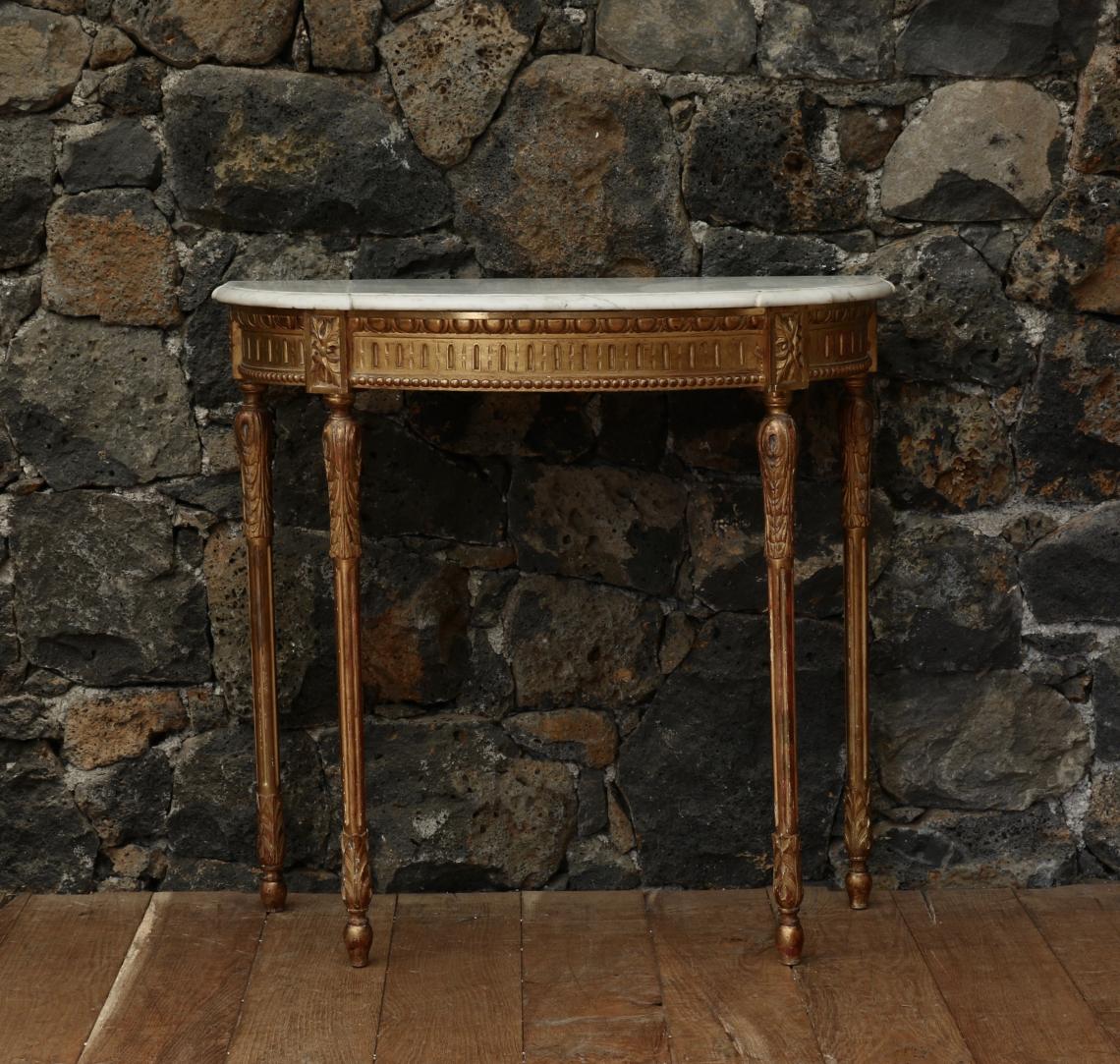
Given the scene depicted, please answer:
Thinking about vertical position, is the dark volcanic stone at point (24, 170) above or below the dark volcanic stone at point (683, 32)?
below

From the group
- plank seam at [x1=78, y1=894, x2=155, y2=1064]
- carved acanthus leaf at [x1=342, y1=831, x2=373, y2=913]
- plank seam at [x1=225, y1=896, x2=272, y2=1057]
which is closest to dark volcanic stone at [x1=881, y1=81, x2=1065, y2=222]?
carved acanthus leaf at [x1=342, y1=831, x2=373, y2=913]

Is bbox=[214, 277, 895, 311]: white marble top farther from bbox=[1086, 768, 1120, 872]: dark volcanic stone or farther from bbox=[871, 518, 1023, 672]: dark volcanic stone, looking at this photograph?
bbox=[1086, 768, 1120, 872]: dark volcanic stone

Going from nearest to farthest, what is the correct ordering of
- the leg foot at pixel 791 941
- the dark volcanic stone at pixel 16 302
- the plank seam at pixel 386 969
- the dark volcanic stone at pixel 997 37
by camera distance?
the plank seam at pixel 386 969 < the leg foot at pixel 791 941 < the dark volcanic stone at pixel 997 37 < the dark volcanic stone at pixel 16 302

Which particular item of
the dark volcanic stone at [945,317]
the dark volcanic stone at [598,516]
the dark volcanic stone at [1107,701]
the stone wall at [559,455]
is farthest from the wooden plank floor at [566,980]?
the dark volcanic stone at [945,317]

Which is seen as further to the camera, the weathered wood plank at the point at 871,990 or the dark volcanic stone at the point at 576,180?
the dark volcanic stone at the point at 576,180

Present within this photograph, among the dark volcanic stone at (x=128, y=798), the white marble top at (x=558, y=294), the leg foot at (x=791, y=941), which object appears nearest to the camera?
the white marble top at (x=558, y=294)

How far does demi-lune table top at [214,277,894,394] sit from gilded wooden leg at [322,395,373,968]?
90 mm

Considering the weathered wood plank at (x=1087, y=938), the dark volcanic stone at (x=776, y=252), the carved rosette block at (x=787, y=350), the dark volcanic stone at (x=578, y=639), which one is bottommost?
the weathered wood plank at (x=1087, y=938)

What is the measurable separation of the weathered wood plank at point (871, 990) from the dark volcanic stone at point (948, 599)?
1.46 ft

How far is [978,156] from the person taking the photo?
270cm

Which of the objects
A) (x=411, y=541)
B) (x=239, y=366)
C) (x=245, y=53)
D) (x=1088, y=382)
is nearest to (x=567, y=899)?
(x=411, y=541)

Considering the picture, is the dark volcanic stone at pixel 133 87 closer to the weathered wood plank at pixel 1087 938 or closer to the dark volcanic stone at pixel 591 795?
the dark volcanic stone at pixel 591 795

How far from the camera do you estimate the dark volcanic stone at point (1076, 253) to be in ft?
8.91

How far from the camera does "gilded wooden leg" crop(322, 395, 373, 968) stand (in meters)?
2.40
